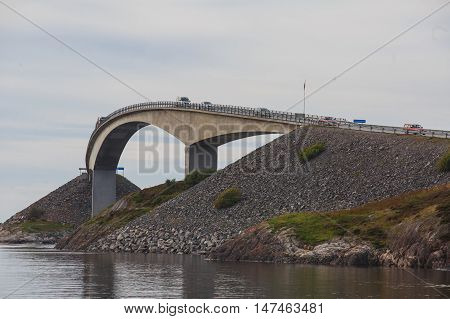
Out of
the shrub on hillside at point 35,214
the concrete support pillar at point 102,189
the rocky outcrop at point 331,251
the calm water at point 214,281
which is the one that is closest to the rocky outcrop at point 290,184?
the rocky outcrop at point 331,251

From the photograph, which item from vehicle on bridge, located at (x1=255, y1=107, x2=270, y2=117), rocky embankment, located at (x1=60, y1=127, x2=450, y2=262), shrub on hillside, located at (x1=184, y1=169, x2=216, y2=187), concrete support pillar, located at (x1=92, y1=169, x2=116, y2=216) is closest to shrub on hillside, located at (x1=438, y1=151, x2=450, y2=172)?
rocky embankment, located at (x1=60, y1=127, x2=450, y2=262)

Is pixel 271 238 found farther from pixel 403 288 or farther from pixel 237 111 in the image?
pixel 237 111

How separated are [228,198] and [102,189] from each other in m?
83.4

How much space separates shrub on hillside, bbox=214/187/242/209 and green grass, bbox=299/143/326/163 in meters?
9.47

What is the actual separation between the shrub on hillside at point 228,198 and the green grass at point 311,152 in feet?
31.1

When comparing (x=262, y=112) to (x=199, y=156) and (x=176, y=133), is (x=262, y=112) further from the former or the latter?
(x=176, y=133)

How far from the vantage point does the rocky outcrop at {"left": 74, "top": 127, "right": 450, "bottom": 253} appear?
99000 millimetres

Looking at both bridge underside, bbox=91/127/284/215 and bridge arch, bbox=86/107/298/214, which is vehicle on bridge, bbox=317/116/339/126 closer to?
bridge arch, bbox=86/107/298/214

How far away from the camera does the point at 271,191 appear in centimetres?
10700

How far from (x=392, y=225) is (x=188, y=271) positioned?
1983 centimetres

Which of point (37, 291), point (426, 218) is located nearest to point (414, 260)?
point (426, 218)

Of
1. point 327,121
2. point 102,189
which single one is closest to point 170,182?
point 327,121

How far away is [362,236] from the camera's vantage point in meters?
80.1

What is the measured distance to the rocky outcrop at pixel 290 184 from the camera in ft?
325
